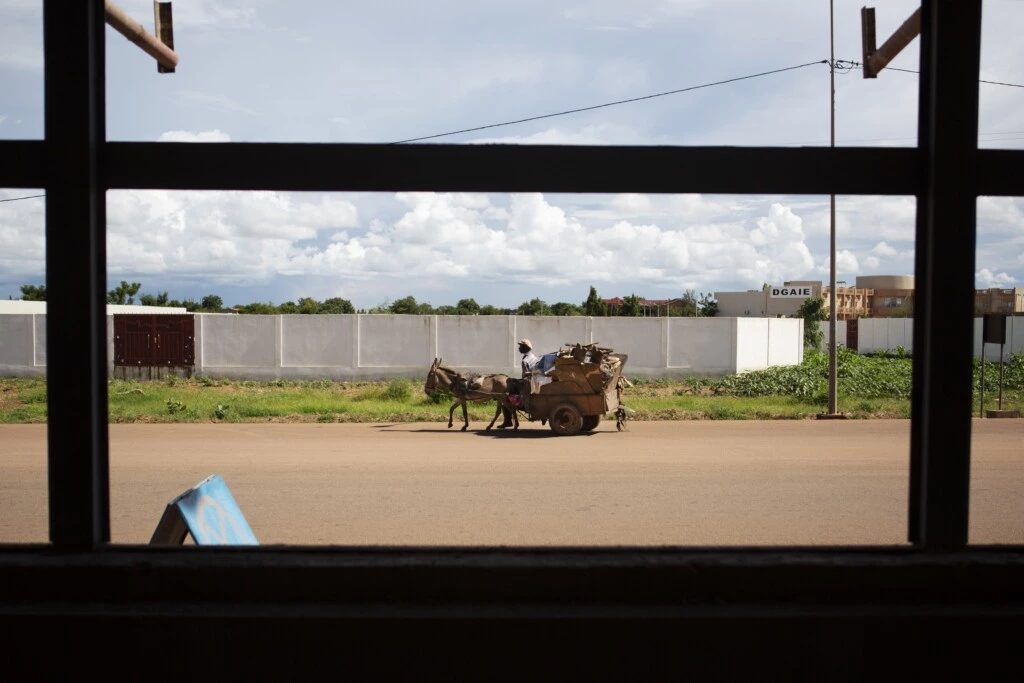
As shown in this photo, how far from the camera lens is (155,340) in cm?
2936

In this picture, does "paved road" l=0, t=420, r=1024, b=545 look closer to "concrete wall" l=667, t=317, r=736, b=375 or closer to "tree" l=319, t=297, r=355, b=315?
"concrete wall" l=667, t=317, r=736, b=375

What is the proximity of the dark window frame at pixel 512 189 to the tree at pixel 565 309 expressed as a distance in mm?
43579

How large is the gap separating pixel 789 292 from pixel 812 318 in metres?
5.42

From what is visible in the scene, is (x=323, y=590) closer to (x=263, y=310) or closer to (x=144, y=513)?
(x=144, y=513)

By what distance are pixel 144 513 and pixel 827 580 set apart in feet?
Result: 24.6

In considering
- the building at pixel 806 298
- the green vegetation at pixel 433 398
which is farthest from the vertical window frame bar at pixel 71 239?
the building at pixel 806 298

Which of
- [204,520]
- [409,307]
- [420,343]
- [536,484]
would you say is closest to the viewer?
[204,520]

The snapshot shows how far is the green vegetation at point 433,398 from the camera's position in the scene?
1983 centimetres

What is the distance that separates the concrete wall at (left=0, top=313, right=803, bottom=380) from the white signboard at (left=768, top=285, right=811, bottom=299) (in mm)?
25642

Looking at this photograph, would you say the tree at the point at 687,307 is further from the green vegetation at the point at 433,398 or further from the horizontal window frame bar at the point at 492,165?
the horizontal window frame bar at the point at 492,165

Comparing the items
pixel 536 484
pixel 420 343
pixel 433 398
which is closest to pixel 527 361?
pixel 536 484

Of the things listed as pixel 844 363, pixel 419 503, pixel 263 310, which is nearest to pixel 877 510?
pixel 419 503

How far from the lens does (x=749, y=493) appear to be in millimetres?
9734

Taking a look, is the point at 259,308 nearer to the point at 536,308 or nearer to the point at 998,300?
the point at 536,308
